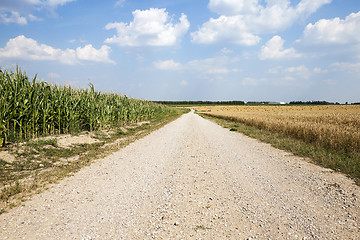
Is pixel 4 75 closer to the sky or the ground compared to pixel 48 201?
closer to the sky

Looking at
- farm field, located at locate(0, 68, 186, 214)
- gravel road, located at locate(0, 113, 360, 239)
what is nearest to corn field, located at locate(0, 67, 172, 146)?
farm field, located at locate(0, 68, 186, 214)

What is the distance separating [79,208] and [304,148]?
10.7 metres

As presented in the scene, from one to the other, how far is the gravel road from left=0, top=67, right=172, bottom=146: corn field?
4.98 meters

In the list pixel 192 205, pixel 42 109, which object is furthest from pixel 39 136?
pixel 192 205

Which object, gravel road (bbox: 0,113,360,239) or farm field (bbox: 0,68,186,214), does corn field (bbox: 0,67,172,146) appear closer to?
farm field (bbox: 0,68,186,214)

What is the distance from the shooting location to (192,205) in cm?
434

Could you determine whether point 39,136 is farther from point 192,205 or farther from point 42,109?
point 192,205

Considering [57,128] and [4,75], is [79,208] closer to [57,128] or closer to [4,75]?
[4,75]

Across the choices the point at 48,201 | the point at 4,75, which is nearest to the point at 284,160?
the point at 48,201

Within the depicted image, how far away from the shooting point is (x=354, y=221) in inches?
149

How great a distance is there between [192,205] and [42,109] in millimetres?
10247

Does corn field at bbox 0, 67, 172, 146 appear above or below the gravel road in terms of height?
above

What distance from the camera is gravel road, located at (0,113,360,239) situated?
341 centimetres

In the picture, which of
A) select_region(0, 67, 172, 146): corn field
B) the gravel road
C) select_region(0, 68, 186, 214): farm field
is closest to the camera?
the gravel road
